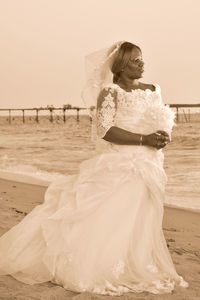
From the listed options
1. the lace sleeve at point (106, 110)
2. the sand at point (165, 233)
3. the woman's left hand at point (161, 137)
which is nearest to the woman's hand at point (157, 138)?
the woman's left hand at point (161, 137)

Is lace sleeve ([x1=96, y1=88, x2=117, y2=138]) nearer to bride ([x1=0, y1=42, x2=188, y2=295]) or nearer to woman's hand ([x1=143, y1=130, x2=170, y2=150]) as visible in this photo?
bride ([x1=0, y1=42, x2=188, y2=295])

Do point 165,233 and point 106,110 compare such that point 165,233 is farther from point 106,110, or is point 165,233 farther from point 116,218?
point 106,110

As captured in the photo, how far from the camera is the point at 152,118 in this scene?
3777 millimetres

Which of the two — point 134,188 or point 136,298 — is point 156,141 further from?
point 136,298

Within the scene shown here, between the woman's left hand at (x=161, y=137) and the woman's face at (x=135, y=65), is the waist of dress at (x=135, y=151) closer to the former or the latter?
the woman's left hand at (x=161, y=137)

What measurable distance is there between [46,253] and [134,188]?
83 centimetres

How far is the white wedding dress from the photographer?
3693 millimetres

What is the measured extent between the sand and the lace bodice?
122cm

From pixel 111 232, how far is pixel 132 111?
913 millimetres

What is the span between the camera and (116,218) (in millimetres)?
3752

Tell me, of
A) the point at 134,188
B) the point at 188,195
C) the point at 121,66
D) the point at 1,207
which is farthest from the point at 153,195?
the point at 188,195

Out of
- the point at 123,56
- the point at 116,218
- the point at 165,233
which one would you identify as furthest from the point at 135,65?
the point at 165,233

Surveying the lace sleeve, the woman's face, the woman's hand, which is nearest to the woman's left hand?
the woman's hand

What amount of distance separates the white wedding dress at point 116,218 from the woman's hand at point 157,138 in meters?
0.12
